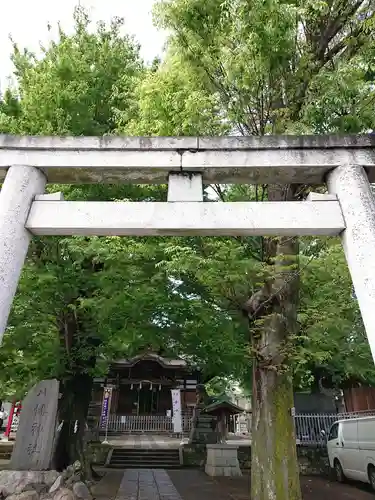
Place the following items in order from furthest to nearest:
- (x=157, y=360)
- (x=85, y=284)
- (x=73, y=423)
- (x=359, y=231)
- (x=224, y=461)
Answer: (x=157, y=360) → (x=224, y=461) → (x=73, y=423) → (x=85, y=284) → (x=359, y=231)

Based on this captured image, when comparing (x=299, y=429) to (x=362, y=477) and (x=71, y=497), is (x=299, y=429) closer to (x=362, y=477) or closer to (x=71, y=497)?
(x=362, y=477)

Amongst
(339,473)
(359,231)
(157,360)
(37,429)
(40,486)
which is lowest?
(40,486)

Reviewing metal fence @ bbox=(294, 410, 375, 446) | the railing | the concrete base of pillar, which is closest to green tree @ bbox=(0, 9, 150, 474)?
the concrete base of pillar

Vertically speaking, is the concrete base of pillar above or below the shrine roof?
below

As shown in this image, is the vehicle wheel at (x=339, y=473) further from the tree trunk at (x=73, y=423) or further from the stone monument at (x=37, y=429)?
the stone monument at (x=37, y=429)

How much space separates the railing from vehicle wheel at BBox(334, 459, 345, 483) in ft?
42.0

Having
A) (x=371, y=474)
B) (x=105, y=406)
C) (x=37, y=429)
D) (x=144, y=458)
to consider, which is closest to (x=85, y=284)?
(x=37, y=429)

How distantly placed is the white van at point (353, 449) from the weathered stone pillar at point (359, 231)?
26.7 ft

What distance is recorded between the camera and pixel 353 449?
1129 centimetres

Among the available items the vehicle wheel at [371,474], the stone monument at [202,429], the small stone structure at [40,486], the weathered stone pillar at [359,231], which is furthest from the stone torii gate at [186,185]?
the stone monument at [202,429]

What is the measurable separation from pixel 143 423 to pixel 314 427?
1231 cm

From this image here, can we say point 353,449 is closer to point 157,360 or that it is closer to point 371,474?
point 371,474

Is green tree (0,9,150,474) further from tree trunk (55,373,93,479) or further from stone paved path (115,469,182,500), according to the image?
stone paved path (115,469,182,500)

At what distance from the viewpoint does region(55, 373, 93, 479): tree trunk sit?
425 inches
